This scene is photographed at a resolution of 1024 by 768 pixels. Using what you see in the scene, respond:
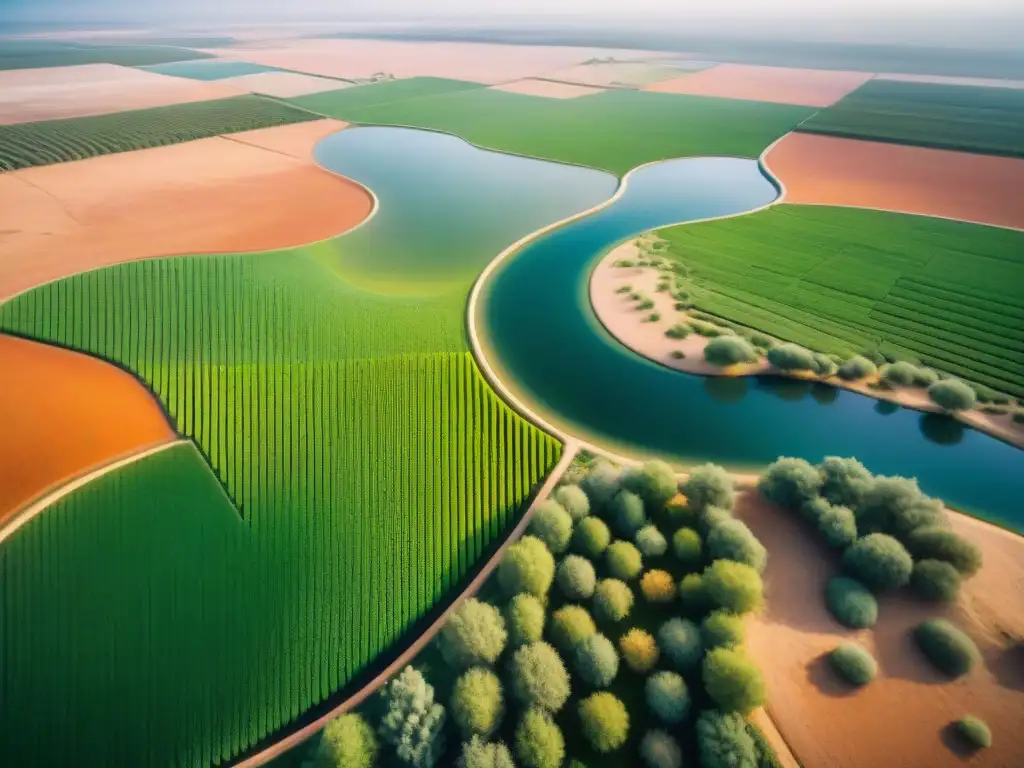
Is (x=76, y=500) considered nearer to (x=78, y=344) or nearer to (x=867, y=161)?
(x=78, y=344)

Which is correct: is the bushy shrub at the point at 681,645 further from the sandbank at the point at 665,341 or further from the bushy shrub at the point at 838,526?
the sandbank at the point at 665,341

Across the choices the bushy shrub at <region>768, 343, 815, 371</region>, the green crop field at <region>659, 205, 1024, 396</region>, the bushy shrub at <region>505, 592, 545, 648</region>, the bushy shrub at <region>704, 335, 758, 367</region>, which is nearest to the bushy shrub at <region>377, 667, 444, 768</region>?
the bushy shrub at <region>505, 592, 545, 648</region>

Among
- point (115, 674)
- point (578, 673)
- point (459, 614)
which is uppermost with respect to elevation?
point (459, 614)

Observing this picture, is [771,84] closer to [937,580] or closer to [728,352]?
[728,352]

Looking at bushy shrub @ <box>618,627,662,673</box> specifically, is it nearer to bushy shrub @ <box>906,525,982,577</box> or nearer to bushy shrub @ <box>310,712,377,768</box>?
bushy shrub @ <box>310,712,377,768</box>

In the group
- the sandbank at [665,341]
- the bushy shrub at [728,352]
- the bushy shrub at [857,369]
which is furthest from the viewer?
the bushy shrub at [728,352]

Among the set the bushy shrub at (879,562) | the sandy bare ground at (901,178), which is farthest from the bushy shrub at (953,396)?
the sandy bare ground at (901,178)

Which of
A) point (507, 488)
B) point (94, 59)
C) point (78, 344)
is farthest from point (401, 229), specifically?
point (94, 59)
